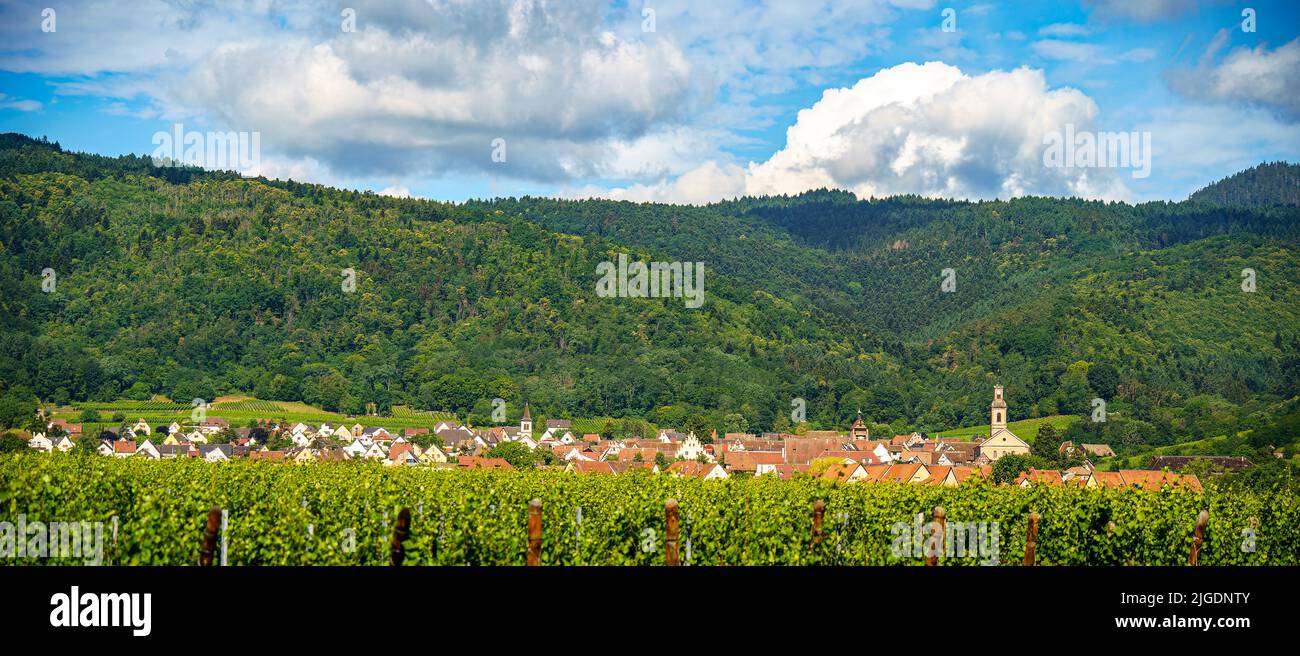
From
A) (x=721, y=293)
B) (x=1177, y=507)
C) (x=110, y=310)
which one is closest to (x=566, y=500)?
(x=1177, y=507)

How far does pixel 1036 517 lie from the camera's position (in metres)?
19.8

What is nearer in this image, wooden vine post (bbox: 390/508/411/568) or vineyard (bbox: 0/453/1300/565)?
wooden vine post (bbox: 390/508/411/568)

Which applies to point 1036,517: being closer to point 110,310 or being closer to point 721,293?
point 110,310

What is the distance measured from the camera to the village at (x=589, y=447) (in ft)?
237

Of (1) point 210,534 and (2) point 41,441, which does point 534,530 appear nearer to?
(1) point 210,534

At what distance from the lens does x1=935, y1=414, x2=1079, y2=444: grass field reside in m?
116

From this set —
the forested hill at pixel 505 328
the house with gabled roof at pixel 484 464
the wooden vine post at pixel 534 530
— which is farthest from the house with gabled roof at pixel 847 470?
the wooden vine post at pixel 534 530

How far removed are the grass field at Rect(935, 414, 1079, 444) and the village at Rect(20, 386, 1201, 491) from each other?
18.0ft

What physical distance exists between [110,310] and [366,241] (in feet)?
151

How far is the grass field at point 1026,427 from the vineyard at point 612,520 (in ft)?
296

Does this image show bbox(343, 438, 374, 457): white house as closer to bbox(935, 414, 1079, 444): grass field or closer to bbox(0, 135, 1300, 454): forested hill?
bbox(0, 135, 1300, 454): forested hill

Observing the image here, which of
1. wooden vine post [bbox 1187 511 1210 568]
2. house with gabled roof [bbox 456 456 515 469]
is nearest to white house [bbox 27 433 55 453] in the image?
house with gabled roof [bbox 456 456 515 469]

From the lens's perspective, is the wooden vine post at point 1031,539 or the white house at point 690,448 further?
the white house at point 690,448

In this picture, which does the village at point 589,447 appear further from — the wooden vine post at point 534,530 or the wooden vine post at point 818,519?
the wooden vine post at point 534,530
